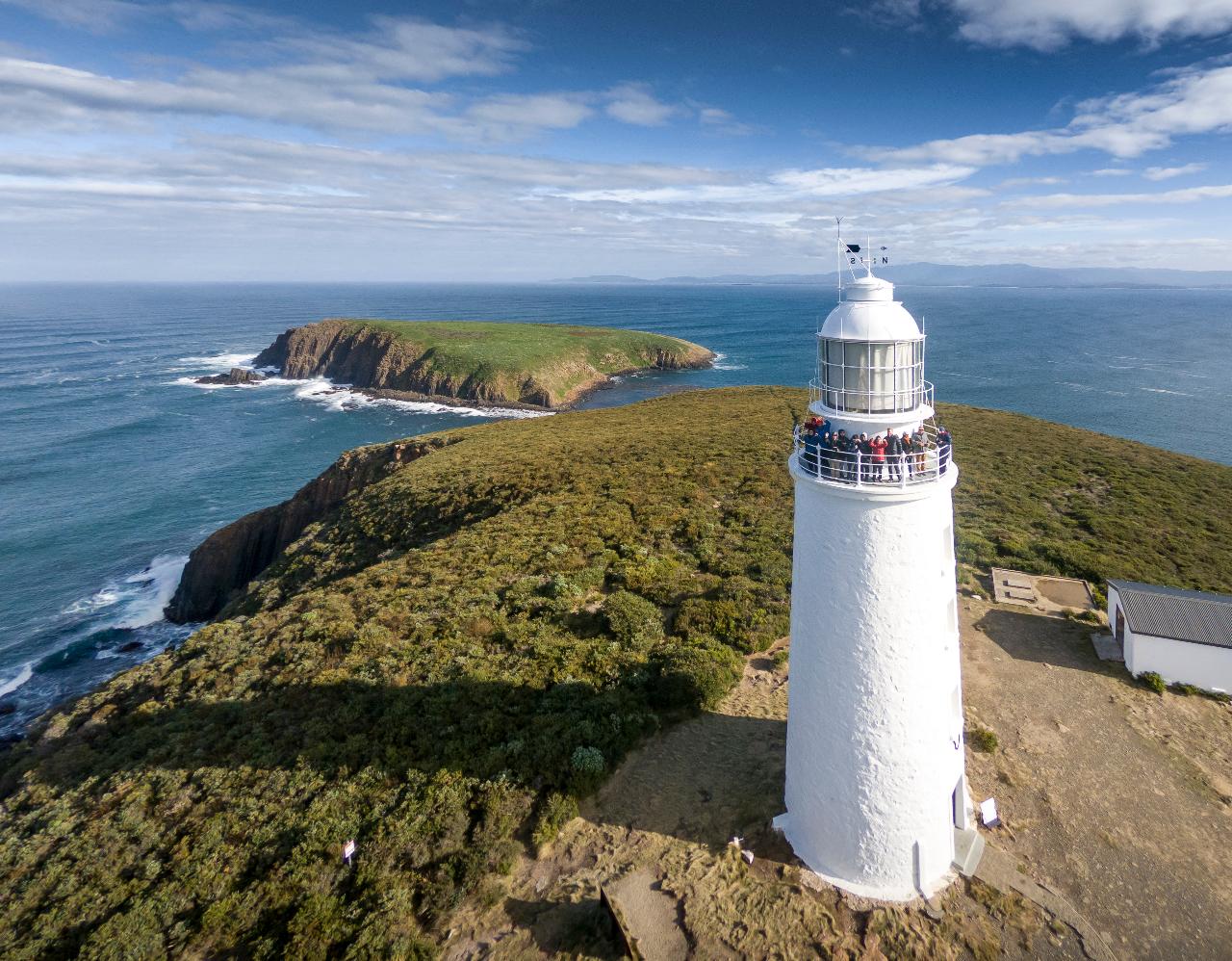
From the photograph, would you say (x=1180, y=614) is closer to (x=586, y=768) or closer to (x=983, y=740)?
(x=983, y=740)

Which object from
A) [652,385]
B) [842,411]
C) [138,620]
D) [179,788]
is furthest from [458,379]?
[842,411]

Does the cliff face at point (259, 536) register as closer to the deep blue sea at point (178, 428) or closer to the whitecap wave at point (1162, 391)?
the deep blue sea at point (178, 428)

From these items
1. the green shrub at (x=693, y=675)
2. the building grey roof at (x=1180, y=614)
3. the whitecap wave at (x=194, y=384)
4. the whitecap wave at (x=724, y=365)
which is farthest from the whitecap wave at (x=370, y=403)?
the building grey roof at (x=1180, y=614)

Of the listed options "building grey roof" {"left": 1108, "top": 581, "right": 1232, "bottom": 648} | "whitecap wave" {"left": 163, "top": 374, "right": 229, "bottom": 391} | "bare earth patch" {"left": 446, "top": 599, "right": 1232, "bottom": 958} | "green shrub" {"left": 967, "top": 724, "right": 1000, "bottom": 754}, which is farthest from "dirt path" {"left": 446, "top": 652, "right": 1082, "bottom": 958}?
"whitecap wave" {"left": 163, "top": 374, "right": 229, "bottom": 391}

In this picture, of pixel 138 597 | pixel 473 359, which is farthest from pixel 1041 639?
pixel 473 359

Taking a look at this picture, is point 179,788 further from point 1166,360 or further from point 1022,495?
point 1166,360

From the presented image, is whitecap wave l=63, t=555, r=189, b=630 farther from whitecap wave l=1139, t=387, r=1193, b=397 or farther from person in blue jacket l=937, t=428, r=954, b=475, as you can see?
whitecap wave l=1139, t=387, r=1193, b=397
